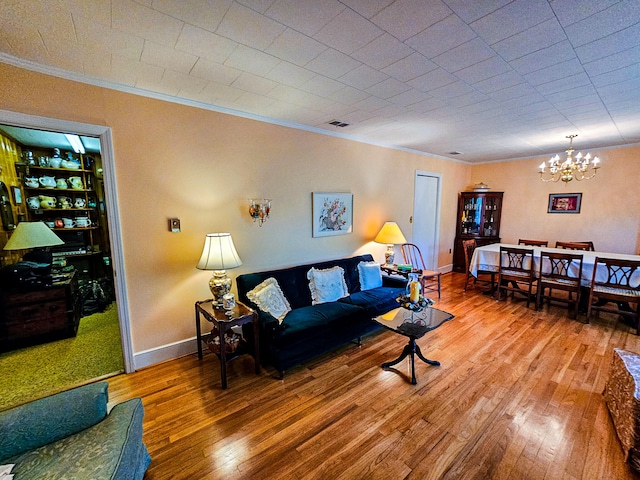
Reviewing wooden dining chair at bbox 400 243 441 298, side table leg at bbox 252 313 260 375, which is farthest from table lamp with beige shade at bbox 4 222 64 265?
wooden dining chair at bbox 400 243 441 298

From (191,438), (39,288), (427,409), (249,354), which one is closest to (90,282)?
(39,288)

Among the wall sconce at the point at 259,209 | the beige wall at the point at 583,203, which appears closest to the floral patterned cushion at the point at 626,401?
the wall sconce at the point at 259,209

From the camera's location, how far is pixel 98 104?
2.19 m

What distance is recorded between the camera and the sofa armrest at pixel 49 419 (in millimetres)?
1224

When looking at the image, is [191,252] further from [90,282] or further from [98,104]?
[90,282]

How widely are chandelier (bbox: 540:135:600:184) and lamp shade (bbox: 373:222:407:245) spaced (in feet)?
7.46

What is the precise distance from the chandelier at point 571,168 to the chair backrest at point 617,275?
48.2 inches

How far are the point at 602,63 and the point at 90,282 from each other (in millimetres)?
6217

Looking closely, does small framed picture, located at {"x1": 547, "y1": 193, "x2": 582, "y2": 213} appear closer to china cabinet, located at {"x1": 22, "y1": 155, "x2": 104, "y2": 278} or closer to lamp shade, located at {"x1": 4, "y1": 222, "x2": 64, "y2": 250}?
lamp shade, located at {"x1": 4, "y1": 222, "x2": 64, "y2": 250}

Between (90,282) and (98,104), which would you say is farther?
(90,282)

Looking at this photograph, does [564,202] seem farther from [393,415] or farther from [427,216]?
[393,415]

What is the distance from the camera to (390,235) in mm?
4191

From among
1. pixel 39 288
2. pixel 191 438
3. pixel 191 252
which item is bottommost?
pixel 191 438

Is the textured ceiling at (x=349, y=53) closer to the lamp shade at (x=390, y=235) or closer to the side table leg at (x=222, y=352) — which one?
the lamp shade at (x=390, y=235)
